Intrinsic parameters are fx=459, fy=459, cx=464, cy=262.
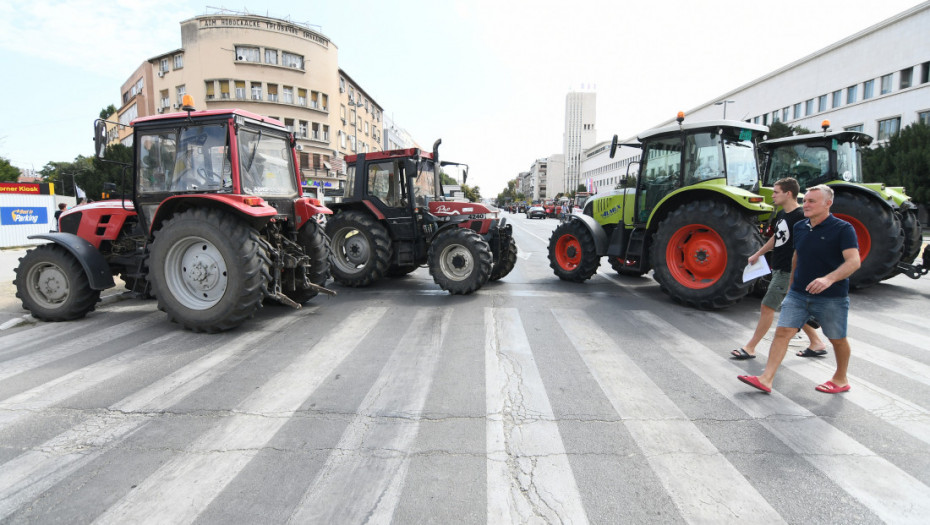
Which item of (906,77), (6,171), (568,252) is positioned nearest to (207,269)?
(568,252)

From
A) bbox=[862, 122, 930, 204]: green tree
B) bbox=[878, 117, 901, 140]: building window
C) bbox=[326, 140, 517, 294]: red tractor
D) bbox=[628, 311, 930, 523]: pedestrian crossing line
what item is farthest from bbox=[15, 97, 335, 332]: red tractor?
bbox=[878, 117, 901, 140]: building window

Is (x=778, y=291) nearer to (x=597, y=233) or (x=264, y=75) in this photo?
(x=597, y=233)

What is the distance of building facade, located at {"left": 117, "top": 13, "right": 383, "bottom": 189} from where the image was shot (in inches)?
1497

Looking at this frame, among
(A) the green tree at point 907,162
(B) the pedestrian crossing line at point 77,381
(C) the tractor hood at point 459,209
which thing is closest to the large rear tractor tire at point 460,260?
(C) the tractor hood at point 459,209

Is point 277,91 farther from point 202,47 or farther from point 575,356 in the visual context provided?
point 575,356

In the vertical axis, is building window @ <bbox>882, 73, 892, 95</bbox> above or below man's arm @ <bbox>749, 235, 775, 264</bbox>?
above

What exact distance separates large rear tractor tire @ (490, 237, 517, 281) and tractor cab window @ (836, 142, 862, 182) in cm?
623

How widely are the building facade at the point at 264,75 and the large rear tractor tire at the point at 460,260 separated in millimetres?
29868

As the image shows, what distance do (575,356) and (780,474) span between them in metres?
2.22

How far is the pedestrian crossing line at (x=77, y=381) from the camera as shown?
353 centimetres

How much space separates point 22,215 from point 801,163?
2410cm

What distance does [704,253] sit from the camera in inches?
272

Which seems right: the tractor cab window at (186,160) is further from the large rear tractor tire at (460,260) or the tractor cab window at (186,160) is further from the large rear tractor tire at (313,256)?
the large rear tractor tire at (460,260)

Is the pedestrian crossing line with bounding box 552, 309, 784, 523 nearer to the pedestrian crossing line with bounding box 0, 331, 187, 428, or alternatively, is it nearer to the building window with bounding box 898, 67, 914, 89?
the pedestrian crossing line with bounding box 0, 331, 187, 428
